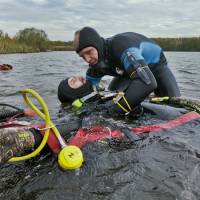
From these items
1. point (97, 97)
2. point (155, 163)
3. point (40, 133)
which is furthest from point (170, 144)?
point (97, 97)

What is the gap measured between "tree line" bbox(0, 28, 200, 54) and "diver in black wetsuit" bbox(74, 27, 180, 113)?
101ft

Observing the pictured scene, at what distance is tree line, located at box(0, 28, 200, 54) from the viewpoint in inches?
1479

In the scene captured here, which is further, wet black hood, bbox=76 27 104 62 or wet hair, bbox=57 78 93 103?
wet hair, bbox=57 78 93 103

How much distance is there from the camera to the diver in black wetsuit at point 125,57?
459cm

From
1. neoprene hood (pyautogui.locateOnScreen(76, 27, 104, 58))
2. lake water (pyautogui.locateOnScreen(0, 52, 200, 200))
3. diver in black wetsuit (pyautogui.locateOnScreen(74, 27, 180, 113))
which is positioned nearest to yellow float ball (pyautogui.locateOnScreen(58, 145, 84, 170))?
lake water (pyautogui.locateOnScreen(0, 52, 200, 200))

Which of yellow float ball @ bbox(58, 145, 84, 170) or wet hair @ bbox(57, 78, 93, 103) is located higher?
wet hair @ bbox(57, 78, 93, 103)

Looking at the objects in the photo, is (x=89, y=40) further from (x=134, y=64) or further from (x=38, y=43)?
(x=38, y=43)

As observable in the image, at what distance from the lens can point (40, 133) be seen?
3.44 meters

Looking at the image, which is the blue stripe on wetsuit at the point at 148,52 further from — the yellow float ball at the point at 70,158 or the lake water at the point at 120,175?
the yellow float ball at the point at 70,158

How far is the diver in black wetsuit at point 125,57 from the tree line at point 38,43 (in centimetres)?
3063

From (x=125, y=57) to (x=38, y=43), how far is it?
41.6 metres

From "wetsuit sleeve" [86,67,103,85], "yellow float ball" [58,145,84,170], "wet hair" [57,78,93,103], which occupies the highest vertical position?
"wetsuit sleeve" [86,67,103,85]

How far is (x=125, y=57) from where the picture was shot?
4789mm

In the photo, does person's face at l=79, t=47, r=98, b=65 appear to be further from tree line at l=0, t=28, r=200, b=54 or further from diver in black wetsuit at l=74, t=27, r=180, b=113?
tree line at l=0, t=28, r=200, b=54
